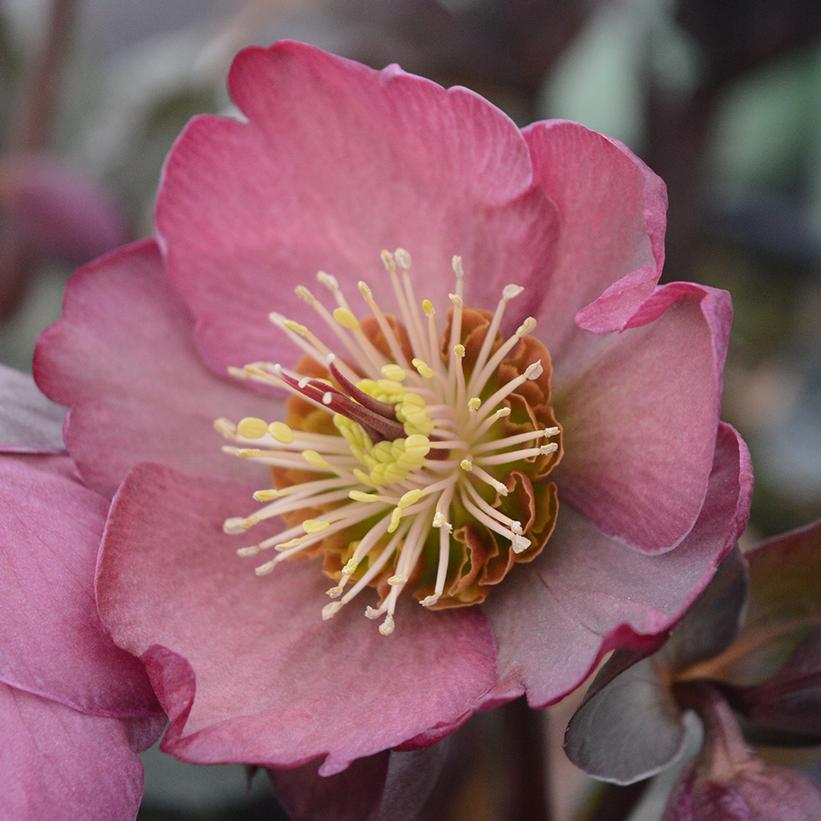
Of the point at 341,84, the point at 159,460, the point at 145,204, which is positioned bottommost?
the point at 145,204

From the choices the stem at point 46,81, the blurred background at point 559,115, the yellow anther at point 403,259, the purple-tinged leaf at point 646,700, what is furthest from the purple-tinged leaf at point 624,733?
the stem at point 46,81

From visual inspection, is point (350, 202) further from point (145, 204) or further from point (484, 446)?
point (145, 204)

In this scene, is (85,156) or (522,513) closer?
(522,513)

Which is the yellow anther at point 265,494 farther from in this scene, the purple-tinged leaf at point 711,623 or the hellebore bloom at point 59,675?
the purple-tinged leaf at point 711,623

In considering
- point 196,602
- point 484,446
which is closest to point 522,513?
point 484,446

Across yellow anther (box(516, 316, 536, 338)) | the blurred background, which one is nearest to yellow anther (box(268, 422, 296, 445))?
yellow anther (box(516, 316, 536, 338))

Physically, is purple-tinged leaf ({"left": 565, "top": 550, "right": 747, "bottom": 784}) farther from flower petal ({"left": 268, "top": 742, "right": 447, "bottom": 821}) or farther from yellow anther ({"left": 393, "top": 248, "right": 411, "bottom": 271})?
yellow anther ({"left": 393, "top": 248, "right": 411, "bottom": 271})

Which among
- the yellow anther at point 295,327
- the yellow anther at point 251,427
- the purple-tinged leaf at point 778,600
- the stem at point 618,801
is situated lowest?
the stem at point 618,801
